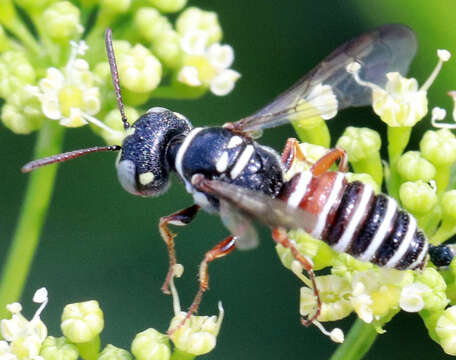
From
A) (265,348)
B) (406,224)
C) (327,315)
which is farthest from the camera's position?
(265,348)

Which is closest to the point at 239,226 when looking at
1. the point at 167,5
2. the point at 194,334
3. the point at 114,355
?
the point at 194,334

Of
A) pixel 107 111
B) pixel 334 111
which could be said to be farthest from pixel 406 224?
pixel 107 111

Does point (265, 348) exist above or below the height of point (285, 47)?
below

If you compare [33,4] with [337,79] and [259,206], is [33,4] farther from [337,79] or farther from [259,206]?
[259,206]

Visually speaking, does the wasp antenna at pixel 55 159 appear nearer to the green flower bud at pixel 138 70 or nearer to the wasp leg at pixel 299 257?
the green flower bud at pixel 138 70

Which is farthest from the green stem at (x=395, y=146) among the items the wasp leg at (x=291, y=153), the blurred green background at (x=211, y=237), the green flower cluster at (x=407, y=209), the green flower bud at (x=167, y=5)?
the green flower bud at (x=167, y=5)

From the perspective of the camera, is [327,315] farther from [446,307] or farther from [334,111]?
[334,111]
